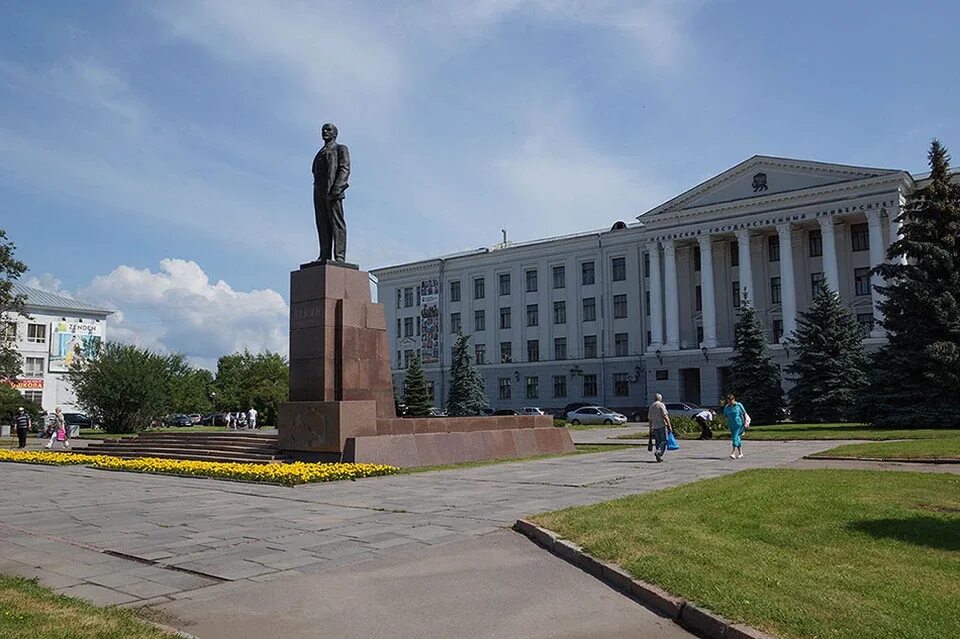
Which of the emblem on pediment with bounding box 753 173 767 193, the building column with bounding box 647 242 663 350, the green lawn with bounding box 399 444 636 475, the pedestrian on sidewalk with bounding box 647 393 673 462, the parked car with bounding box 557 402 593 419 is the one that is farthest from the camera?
the building column with bounding box 647 242 663 350

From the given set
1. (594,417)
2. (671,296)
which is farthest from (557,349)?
(594,417)

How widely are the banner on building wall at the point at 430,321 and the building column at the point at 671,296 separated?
870 inches

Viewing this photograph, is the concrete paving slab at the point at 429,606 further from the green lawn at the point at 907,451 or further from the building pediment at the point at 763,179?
the building pediment at the point at 763,179

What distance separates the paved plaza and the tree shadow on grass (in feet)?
10.2

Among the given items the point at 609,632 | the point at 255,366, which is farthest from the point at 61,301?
the point at 609,632

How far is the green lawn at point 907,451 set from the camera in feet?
55.2

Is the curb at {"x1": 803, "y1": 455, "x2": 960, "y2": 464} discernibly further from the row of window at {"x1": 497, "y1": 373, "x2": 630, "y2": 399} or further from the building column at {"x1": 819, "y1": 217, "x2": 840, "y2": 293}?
the row of window at {"x1": 497, "y1": 373, "x2": 630, "y2": 399}

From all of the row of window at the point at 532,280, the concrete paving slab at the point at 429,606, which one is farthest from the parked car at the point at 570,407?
the concrete paving slab at the point at 429,606

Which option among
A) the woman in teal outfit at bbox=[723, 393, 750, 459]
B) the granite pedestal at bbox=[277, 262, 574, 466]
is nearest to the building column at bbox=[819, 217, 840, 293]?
the woman in teal outfit at bbox=[723, 393, 750, 459]

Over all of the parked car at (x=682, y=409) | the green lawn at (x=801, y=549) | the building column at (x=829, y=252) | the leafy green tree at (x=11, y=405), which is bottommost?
the green lawn at (x=801, y=549)

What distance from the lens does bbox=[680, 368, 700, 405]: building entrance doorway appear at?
2330 inches

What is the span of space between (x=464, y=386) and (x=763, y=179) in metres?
25.2

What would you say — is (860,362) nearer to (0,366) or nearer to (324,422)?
(324,422)

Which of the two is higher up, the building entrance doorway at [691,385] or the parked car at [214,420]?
the building entrance doorway at [691,385]
